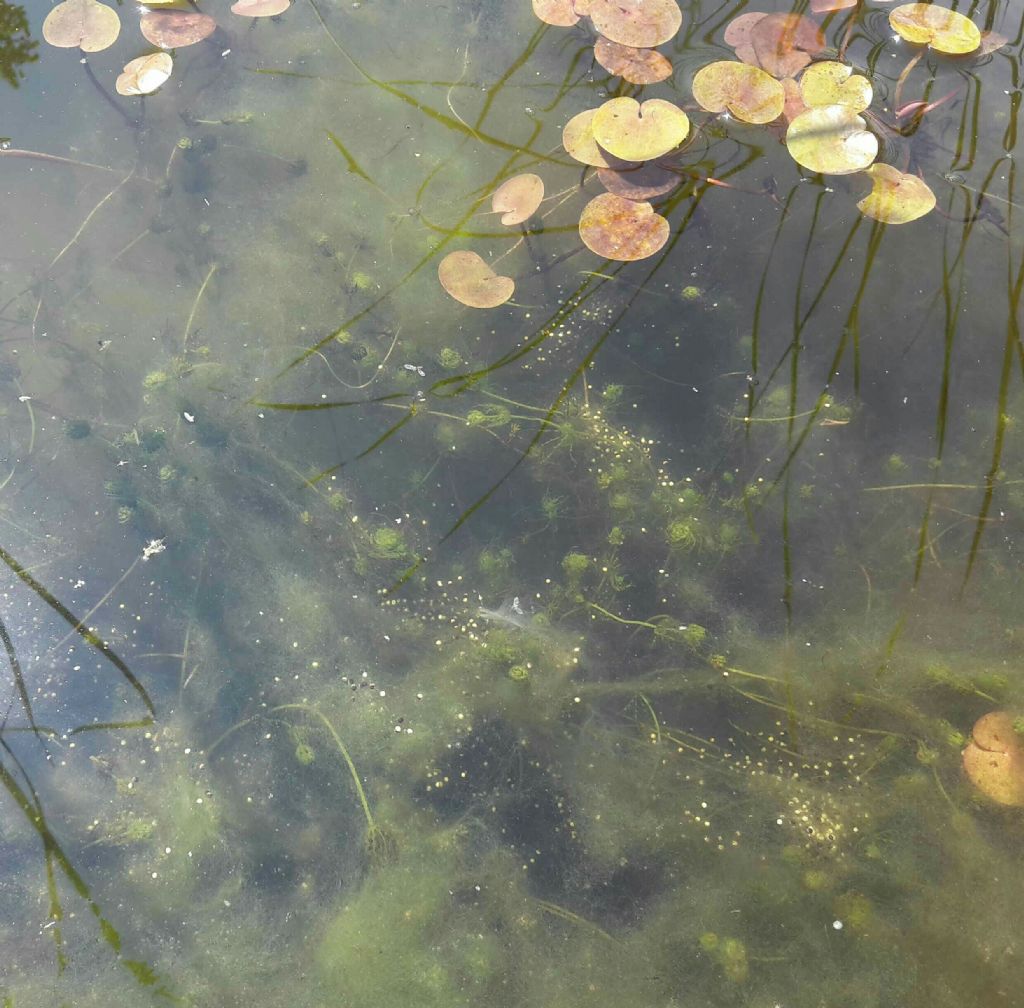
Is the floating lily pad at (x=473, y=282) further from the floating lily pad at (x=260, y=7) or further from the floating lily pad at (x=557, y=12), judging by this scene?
the floating lily pad at (x=260, y=7)

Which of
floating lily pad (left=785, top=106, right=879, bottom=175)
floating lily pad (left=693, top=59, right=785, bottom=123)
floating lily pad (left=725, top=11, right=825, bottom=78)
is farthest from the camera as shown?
floating lily pad (left=725, top=11, right=825, bottom=78)

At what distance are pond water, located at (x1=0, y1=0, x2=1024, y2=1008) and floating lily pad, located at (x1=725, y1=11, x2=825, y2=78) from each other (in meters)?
0.13

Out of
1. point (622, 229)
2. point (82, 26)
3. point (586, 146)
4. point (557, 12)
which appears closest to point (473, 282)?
point (622, 229)

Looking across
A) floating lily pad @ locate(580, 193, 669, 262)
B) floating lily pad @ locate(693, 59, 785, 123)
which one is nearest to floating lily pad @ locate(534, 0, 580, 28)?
floating lily pad @ locate(693, 59, 785, 123)

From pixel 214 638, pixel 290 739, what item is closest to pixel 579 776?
pixel 290 739

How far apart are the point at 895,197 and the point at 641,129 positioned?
1.48 meters

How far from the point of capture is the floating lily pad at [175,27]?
5055 millimetres

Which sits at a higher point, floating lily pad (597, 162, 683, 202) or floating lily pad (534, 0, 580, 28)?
floating lily pad (534, 0, 580, 28)

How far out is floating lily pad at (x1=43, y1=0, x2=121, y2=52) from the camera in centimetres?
507

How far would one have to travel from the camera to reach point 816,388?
13.4 ft

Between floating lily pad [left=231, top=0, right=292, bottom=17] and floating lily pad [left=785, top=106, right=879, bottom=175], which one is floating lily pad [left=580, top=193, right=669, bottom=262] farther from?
floating lily pad [left=231, top=0, right=292, bottom=17]

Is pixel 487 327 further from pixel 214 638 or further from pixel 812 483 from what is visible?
pixel 214 638

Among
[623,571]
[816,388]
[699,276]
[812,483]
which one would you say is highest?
[699,276]

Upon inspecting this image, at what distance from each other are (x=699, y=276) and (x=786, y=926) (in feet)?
10.9
